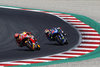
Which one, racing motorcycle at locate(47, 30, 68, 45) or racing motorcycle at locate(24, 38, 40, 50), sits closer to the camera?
racing motorcycle at locate(24, 38, 40, 50)

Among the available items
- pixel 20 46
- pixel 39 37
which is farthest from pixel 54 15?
pixel 20 46

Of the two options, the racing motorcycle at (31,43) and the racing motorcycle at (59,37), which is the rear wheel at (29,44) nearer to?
the racing motorcycle at (31,43)

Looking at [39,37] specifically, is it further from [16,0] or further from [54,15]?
[16,0]

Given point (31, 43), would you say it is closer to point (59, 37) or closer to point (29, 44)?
point (29, 44)

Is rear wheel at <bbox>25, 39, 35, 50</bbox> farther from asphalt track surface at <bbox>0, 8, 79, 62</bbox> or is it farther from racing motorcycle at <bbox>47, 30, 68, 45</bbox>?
racing motorcycle at <bbox>47, 30, 68, 45</bbox>

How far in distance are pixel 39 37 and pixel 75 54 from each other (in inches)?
157

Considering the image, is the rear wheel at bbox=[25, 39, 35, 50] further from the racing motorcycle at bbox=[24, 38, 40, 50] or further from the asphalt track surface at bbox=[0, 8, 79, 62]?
the asphalt track surface at bbox=[0, 8, 79, 62]

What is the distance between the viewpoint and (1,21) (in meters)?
32.2

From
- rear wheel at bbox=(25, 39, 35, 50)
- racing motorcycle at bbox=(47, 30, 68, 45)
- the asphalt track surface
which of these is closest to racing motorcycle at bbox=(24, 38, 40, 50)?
rear wheel at bbox=(25, 39, 35, 50)

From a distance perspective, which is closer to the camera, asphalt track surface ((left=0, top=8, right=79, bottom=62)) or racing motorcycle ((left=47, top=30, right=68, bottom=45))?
asphalt track surface ((left=0, top=8, right=79, bottom=62))

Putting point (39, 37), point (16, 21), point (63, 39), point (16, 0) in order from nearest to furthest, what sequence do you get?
1. point (63, 39)
2. point (39, 37)
3. point (16, 21)
4. point (16, 0)

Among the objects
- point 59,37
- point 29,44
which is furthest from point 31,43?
point 59,37

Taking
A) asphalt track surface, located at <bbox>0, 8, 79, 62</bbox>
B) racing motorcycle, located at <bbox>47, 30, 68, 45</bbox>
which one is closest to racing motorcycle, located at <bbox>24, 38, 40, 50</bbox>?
asphalt track surface, located at <bbox>0, 8, 79, 62</bbox>

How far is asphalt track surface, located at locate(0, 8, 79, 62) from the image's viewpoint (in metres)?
24.3
